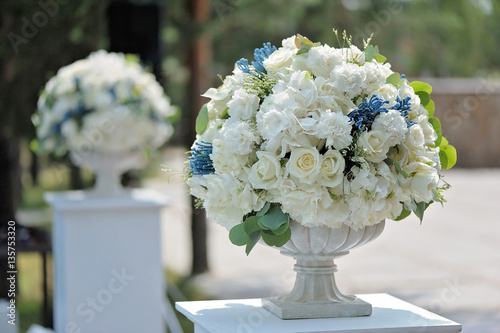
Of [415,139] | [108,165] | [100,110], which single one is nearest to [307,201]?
[415,139]

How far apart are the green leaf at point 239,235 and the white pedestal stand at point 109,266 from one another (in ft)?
8.80

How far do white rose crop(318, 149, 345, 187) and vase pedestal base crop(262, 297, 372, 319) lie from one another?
35cm

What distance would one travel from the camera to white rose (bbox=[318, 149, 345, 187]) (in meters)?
1.68

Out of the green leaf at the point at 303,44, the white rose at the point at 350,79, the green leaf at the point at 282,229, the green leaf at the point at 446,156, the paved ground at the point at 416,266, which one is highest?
the green leaf at the point at 303,44

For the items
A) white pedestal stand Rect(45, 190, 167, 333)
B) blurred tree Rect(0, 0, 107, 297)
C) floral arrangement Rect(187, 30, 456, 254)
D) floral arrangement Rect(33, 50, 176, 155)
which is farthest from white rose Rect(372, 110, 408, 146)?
blurred tree Rect(0, 0, 107, 297)

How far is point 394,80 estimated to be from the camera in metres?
1.84

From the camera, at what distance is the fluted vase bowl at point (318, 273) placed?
5.99 feet

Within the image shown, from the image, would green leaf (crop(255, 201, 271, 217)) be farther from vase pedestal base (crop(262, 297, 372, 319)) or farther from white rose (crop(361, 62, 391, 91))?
white rose (crop(361, 62, 391, 91))

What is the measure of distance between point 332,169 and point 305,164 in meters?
0.06

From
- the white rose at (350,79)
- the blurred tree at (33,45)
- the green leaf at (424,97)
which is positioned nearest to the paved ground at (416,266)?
the blurred tree at (33,45)

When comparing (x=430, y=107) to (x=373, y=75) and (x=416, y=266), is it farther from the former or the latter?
(x=416, y=266)

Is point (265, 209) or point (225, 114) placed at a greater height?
point (225, 114)

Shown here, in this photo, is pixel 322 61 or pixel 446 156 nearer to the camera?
pixel 322 61

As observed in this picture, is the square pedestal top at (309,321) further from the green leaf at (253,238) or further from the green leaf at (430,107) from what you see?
the green leaf at (430,107)
